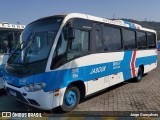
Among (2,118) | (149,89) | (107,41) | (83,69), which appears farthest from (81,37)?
(149,89)

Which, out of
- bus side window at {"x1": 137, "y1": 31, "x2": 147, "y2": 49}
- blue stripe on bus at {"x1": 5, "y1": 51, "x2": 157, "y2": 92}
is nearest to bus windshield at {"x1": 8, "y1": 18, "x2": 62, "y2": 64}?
blue stripe on bus at {"x1": 5, "y1": 51, "x2": 157, "y2": 92}

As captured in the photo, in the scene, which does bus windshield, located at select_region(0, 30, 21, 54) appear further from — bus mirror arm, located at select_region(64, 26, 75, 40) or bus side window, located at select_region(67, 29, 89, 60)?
bus mirror arm, located at select_region(64, 26, 75, 40)

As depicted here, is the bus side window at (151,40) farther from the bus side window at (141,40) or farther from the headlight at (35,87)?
the headlight at (35,87)

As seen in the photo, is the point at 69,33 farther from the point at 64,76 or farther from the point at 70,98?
the point at 70,98

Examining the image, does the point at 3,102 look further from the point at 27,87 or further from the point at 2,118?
the point at 27,87

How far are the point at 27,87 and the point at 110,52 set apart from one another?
3.89 m

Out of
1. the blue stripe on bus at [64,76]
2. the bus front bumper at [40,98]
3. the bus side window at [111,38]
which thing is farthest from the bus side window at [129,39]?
the bus front bumper at [40,98]

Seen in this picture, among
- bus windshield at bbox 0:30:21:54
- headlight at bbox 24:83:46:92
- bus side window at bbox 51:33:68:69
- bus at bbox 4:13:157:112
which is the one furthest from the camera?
bus windshield at bbox 0:30:21:54

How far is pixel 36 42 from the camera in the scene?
21.6 ft

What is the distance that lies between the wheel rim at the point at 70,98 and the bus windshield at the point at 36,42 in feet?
4.53

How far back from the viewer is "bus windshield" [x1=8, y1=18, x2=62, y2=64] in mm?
6344

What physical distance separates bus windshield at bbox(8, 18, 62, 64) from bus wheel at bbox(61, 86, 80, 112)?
1.33 metres

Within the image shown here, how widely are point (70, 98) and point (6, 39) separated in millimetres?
3995

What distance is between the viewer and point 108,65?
8.64 m
